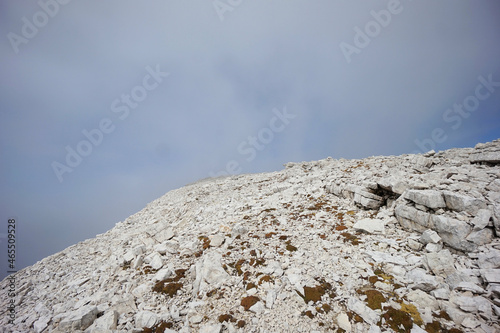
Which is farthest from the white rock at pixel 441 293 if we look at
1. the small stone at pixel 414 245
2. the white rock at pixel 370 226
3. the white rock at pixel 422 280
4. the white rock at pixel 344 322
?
the white rock at pixel 370 226

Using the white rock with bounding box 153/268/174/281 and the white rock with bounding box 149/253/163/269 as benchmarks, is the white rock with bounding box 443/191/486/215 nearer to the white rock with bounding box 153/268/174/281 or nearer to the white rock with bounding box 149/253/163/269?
the white rock with bounding box 153/268/174/281

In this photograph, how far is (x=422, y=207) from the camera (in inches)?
446

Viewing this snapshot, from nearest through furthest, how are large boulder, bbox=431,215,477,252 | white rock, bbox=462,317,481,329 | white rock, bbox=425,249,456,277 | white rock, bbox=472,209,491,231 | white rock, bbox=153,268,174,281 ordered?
white rock, bbox=462,317,481,329 → white rock, bbox=425,249,456,277 → large boulder, bbox=431,215,477,252 → white rock, bbox=472,209,491,231 → white rock, bbox=153,268,174,281

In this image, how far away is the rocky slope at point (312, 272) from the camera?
7250 mm

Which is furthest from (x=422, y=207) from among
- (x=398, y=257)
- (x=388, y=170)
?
(x=388, y=170)

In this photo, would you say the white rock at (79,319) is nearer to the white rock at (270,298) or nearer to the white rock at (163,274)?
the white rock at (163,274)

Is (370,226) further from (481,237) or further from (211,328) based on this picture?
(211,328)

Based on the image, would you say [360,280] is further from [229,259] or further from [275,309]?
[229,259]

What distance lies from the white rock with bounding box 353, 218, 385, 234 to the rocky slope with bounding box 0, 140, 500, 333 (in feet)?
0.20

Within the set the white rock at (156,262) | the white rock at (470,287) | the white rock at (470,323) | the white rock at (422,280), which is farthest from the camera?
the white rock at (156,262)

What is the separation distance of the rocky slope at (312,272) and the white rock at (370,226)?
6 cm

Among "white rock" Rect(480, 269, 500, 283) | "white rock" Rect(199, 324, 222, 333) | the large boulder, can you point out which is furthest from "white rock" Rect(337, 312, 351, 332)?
the large boulder

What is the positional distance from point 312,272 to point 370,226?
17.8 ft

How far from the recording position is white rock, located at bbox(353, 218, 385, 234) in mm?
11609
